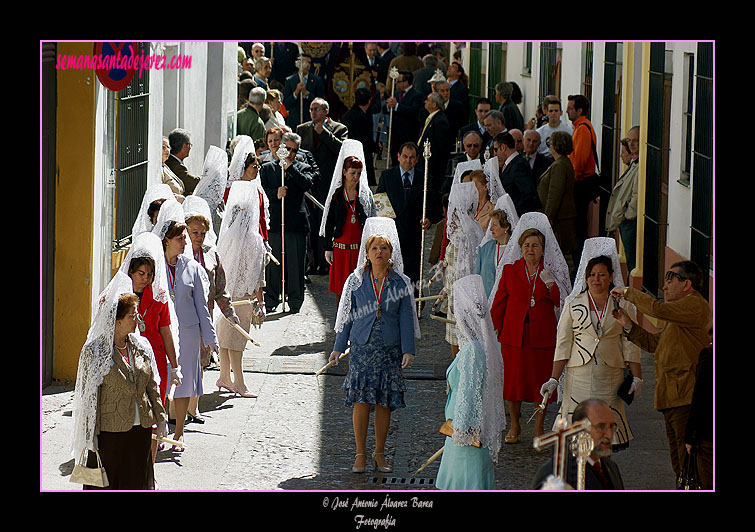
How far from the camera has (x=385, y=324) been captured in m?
9.23

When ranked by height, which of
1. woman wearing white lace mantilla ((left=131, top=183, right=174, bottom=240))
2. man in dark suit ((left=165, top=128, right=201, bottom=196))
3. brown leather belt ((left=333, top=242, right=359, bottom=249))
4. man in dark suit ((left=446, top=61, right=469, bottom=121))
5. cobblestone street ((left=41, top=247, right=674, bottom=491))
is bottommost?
cobblestone street ((left=41, top=247, right=674, bottom=491))

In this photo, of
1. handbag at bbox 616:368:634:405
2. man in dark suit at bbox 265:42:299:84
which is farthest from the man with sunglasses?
man in dark suit at bbox 265:42:299:84

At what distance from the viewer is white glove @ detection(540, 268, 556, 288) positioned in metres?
9.87

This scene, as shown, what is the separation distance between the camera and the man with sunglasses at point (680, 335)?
8117mm

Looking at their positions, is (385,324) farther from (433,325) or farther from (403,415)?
(433,325)

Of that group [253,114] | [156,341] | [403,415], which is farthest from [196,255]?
[253,114]

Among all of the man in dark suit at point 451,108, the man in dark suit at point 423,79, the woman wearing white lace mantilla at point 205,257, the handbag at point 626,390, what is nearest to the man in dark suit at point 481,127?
the man in dark suit at point 451,108

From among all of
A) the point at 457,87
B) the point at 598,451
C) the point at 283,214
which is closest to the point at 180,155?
the point at 283,214

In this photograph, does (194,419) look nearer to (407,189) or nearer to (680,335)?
(680,335)

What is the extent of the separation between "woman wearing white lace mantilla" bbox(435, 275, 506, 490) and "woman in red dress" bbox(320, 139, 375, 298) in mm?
4921

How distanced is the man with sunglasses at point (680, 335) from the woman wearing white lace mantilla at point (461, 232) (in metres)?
3.85

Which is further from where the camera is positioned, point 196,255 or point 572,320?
point 196,255

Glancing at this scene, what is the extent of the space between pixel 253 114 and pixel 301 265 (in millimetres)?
3253

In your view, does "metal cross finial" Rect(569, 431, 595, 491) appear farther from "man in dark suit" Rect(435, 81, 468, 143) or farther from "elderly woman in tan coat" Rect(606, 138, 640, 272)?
"man in dark suit" Rect(435, 81, 468, 143)
